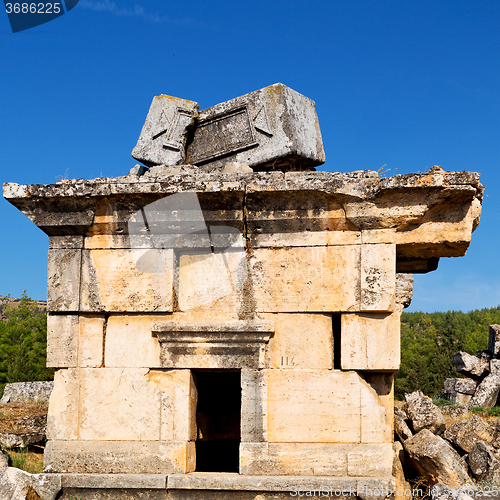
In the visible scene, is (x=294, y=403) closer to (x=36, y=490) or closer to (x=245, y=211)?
(x=245, y=211)

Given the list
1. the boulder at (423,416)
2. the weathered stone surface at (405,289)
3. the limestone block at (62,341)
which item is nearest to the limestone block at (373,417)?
the boulder at (423,416)

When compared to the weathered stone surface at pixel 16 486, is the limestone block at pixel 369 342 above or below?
above

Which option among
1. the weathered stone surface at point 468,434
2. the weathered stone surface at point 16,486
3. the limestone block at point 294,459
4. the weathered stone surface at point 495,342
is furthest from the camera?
the weathered stone surface at point 495,342

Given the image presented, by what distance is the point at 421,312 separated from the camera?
6378 cm

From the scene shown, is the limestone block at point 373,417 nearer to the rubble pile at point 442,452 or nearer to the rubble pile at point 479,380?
the rubble pile at point 442,452

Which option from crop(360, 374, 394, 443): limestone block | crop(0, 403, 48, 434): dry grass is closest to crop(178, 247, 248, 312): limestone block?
crop(360, 374, 394, 443): limestone block

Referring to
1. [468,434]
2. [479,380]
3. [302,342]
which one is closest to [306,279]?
[302,342]

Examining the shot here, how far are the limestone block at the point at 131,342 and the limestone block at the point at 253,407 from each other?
821mm

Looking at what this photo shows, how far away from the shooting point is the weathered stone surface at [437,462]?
5547 mm

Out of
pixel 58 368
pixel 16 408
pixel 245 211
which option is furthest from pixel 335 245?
pixel 16 408

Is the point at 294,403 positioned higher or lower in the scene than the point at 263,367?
lower

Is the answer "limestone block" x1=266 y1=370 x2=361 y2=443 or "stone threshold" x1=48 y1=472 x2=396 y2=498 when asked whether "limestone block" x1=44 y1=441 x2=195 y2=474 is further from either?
"limestone block" x1=266 y1=370 x2=361 y2=443

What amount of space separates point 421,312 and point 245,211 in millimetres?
62570

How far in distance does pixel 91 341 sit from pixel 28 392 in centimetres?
524
